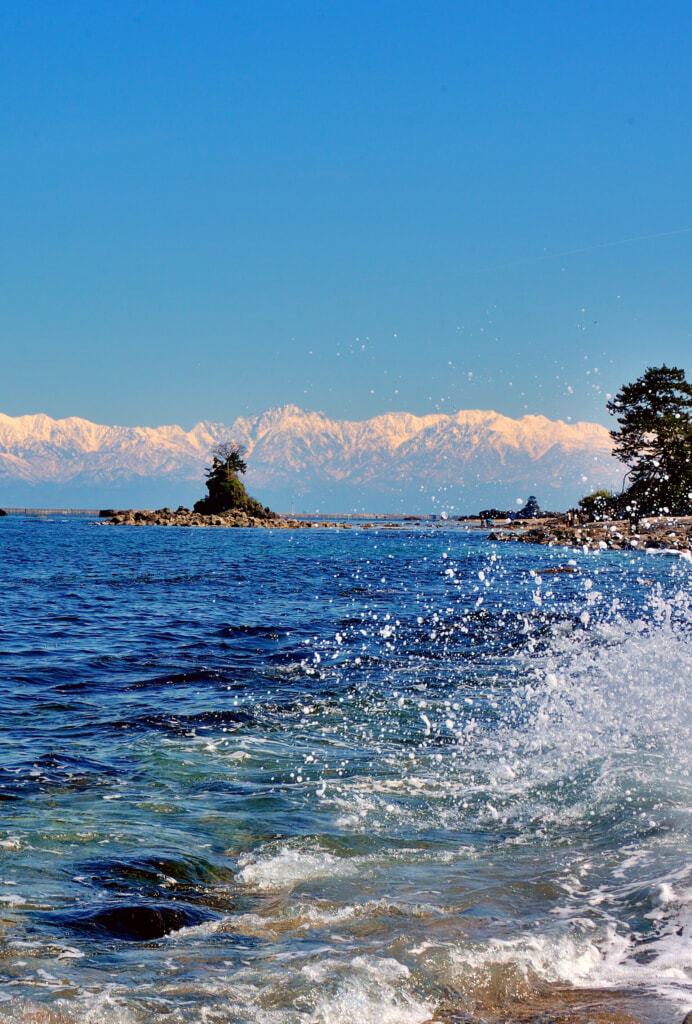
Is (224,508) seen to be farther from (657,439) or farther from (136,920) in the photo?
(136,920)

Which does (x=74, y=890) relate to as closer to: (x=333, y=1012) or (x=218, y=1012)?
(x=218, y=1012)

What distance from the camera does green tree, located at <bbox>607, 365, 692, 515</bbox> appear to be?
78750 millimetres

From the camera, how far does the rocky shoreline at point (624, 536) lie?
66.0m

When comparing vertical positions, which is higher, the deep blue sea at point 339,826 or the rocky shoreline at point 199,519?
the rocky shoreline at point 199,519

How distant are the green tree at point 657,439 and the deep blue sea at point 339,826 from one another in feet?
207

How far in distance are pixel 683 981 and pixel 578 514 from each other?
101949 millimetres

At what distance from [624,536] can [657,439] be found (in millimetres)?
16042

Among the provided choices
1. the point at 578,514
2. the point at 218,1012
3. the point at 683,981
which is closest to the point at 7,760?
the point at 218,1012

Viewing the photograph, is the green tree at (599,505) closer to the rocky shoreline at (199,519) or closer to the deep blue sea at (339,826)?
the rocky shoreline at (199,519)

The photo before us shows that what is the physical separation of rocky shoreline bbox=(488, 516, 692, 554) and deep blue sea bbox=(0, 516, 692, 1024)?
47930mm

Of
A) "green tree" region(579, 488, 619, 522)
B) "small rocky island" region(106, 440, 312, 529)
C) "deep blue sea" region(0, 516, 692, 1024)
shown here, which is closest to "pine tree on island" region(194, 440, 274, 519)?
"small rocky island" region(106, 440, 312, 529)

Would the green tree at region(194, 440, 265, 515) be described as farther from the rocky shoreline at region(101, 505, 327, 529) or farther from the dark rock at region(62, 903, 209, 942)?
the dark rock at region(62, 903, 209, 942)

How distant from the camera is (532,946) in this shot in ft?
19.1

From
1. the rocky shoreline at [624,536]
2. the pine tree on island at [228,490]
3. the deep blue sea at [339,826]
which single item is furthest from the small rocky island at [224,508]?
the deep blue sea at [339,826]
